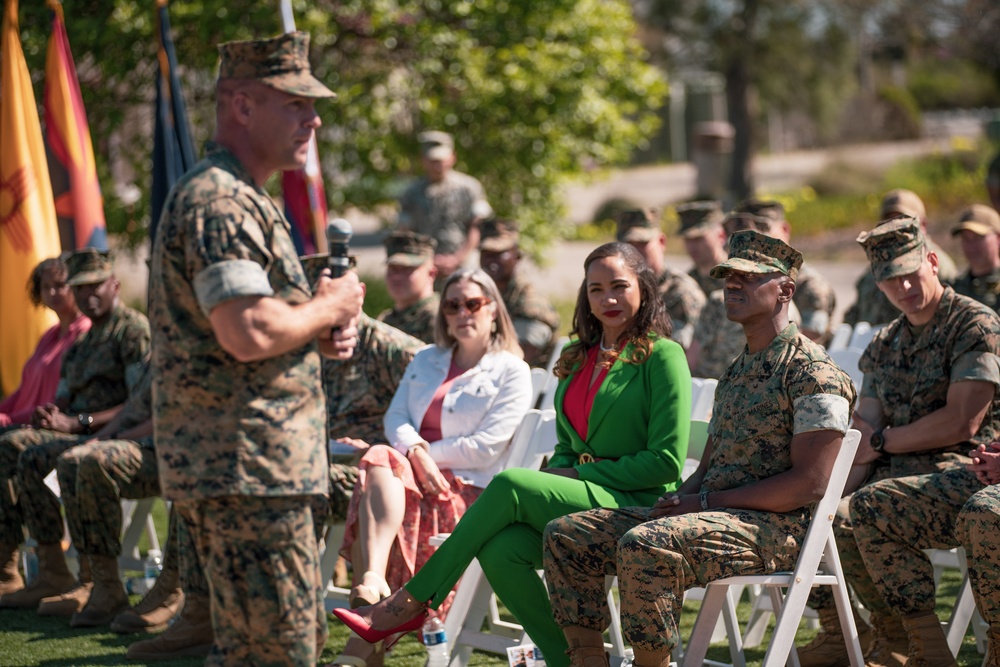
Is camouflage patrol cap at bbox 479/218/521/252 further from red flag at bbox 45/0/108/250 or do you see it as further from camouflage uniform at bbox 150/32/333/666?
camouflage uniform at bbox 150/32/333/666

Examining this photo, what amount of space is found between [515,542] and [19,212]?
18.6 feet

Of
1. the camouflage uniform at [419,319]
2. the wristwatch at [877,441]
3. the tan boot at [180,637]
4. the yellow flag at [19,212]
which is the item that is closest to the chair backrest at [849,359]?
the wristwatch at [877,441]

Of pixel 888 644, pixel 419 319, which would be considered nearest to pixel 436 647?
pixel 888 644

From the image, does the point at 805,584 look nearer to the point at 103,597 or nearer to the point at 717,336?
the point at 717,336

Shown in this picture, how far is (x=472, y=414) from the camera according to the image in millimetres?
5227

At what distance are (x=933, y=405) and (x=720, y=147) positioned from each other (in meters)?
19.9

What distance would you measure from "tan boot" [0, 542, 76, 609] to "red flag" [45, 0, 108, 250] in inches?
123

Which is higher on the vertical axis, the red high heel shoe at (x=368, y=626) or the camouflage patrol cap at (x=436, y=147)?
the camouflage patrol cap at (x=436, y=147)

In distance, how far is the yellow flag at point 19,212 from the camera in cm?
845

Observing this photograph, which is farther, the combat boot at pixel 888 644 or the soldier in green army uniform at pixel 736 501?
the combat boot at pixel 888 644

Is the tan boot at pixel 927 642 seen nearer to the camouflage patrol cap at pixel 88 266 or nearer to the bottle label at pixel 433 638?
the bottle label at pixel 433 638

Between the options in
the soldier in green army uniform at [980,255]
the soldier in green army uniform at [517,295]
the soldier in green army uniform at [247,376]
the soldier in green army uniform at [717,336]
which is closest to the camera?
the soldier in green army uniform at [247,376]

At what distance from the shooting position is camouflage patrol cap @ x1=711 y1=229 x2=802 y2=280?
4102 mm

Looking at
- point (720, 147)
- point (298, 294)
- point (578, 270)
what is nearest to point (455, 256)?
point (298, 294)
